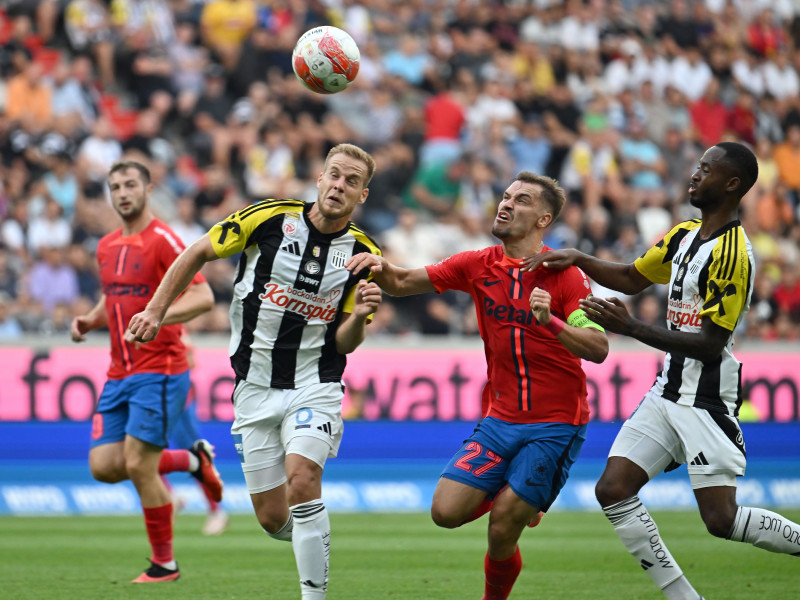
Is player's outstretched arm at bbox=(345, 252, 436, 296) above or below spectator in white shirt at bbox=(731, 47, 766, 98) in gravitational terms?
below

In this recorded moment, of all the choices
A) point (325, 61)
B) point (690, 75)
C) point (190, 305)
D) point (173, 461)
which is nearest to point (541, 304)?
point (325, 61)

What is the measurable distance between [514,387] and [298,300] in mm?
1369

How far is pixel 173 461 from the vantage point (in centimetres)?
898

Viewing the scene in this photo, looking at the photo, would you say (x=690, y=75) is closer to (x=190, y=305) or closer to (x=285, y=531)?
(x=190, y=305)

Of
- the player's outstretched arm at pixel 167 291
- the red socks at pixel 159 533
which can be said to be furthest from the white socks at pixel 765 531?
the red socks at pixel 159 533

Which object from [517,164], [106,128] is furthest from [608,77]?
[106,128]

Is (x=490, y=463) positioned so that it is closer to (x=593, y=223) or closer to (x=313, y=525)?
(x=313, y=525)

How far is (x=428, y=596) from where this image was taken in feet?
24.3

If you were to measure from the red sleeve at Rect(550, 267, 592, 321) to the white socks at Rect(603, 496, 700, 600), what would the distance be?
1.12 m

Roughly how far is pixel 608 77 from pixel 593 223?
15.0 feet

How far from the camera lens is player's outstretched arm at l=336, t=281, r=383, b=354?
6.38 m

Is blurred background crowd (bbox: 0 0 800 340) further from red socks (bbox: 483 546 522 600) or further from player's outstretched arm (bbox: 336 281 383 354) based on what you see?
red socks (bbox: 483 546 522 600)

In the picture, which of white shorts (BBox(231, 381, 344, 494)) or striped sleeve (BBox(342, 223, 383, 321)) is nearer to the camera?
white shorts (BBox(231, 381, 344, 494))

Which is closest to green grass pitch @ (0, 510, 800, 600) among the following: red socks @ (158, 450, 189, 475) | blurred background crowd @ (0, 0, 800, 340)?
red socks @ (158, 450, 189, 475)
